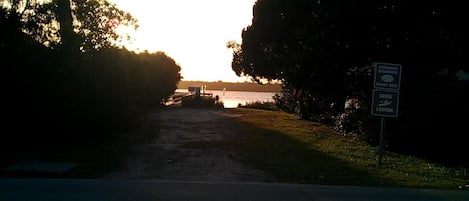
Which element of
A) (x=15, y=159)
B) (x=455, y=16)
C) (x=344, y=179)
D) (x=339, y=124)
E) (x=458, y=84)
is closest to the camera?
(x=344, y=179)

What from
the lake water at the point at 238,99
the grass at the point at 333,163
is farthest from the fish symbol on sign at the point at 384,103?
the lake water at the point at 238,99

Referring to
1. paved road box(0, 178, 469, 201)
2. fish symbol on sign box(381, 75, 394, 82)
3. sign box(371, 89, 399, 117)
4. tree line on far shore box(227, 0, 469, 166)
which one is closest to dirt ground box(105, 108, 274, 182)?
paved road box(0, 178, 469, 201)

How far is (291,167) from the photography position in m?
13.6

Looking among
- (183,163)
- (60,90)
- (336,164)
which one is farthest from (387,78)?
(60,90)

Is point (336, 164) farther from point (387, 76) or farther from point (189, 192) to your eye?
point (189, 192)

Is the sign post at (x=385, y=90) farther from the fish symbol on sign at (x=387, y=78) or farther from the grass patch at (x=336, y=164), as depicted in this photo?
the grass patch at (x=336, y=164)

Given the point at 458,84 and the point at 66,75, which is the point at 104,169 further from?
the point at 458,84

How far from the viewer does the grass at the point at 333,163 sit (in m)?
12.1

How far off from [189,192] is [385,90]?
21.9 feet

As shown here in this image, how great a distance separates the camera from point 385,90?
1449cm

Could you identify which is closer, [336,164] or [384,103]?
[336,164]

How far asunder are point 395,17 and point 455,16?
6.64 ft

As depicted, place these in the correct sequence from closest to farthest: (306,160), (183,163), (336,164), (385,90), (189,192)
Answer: (189,192)
(183,163)
(336,164)
(385,90)
(306,160)

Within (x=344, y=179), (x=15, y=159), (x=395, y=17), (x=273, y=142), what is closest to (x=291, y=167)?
(x=344, y=179)
